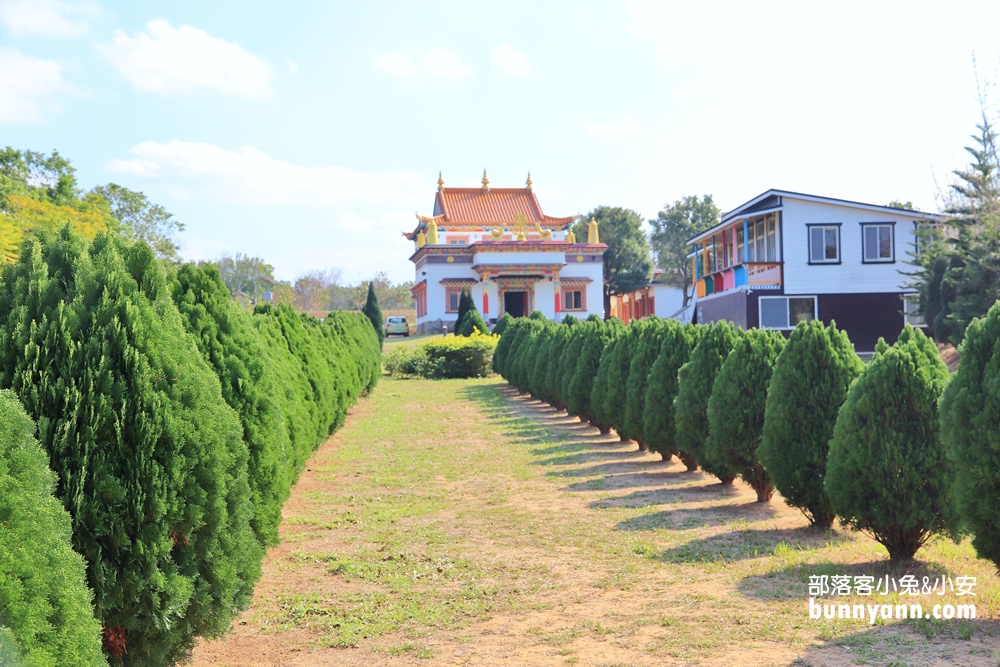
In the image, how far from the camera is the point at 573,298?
60.0m

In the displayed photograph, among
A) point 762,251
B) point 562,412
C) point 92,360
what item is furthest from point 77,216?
point 92,360

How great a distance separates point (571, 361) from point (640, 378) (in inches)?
201

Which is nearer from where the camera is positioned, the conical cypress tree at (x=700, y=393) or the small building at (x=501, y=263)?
the conical cypress tree at (x=700, y=393)

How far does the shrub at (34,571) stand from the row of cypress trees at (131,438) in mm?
714

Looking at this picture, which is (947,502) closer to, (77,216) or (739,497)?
(739,497)

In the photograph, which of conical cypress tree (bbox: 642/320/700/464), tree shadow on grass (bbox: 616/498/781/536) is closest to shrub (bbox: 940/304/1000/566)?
tree shadow on grass (bbox: 616/498/781/536)

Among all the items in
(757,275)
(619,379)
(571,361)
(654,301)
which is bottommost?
(619,379)

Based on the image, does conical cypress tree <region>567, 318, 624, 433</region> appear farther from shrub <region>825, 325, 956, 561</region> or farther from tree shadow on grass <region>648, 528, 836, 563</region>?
shrub <region>825, 325, 956, 561</region>

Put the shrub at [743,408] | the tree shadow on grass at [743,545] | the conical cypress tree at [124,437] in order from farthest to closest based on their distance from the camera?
1. the shrub at [743,408]
2. the tree shadow on grass at [743,545]
3. the conical cypress tree at [124,437]

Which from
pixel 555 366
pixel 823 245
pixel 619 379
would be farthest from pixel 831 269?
pixel 619 379

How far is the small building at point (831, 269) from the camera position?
3547 centimetres

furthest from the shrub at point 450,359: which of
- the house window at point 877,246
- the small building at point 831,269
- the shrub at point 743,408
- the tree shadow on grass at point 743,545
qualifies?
the tree shadow on grass at point 743,545

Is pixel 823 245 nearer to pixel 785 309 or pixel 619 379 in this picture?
pixel 785 309

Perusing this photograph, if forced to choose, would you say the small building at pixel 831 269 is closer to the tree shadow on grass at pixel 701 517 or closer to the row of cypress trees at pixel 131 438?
the tree shadow on grass at pixel 701 517
